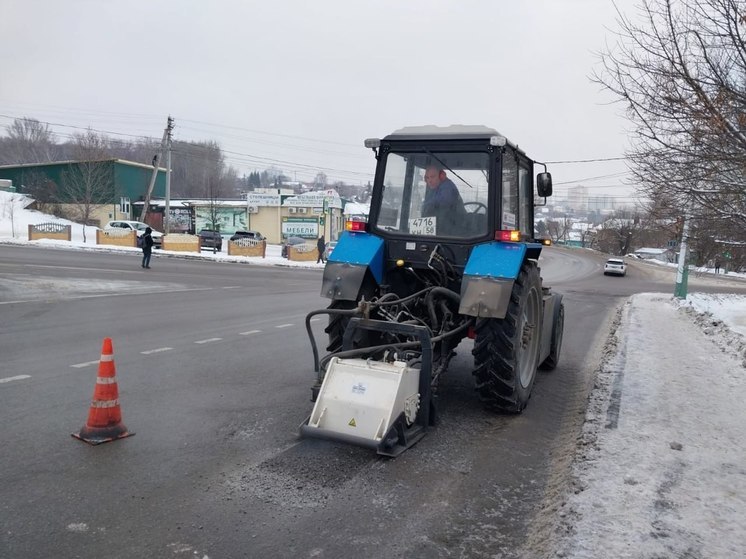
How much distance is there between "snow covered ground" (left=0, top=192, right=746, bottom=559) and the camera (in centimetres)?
341

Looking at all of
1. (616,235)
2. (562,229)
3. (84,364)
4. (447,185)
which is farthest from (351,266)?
(562,229)

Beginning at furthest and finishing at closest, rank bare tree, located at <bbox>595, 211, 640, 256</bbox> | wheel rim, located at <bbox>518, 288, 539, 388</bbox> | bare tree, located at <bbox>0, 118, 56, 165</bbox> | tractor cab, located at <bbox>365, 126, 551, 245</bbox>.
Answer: bare tree, located at <bbox>0, 118, 56, 165</bbox>
bare tree, located at <bbox>595, 211, 640, 256</bbox>
wheel rim, located at <bbox>518, 288, 539, 388</bbox>
tractor cab, located at <bbox>365, 126, 551, 245</bbox>

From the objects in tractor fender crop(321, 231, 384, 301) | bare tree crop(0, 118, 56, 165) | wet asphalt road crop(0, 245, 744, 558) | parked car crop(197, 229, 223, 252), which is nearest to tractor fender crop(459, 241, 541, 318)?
tractor fender crop(321, 231, 384, 301)

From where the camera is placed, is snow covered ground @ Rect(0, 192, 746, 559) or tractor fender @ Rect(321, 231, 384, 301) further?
tractor fender @ Rect(321, 231, 384, 301)

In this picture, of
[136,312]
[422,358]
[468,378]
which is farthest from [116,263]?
[422,358]

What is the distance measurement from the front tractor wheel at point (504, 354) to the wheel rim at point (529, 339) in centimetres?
6

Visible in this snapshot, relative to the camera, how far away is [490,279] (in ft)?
17.7

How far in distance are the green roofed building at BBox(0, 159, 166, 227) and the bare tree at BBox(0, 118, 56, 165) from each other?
99.3ft

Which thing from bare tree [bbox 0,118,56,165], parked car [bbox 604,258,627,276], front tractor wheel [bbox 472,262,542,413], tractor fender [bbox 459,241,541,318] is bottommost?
parked car [bbox 604,258,627,276]

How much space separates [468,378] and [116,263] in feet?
71.3

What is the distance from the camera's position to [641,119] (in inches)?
309

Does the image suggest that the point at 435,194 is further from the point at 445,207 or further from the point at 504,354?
the point at 504,354

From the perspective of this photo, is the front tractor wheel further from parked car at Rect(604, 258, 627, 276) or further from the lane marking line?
parked car at Rect(604, 258, 627, 276)

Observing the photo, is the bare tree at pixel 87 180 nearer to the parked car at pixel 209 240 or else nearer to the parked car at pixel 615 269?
the parked car at pixel 209 240
